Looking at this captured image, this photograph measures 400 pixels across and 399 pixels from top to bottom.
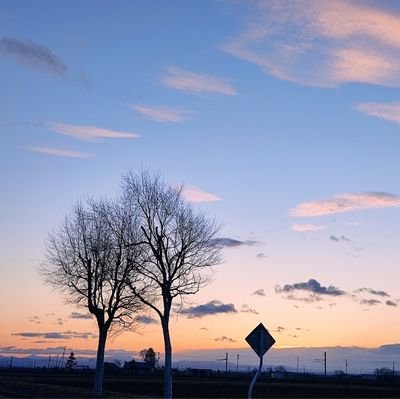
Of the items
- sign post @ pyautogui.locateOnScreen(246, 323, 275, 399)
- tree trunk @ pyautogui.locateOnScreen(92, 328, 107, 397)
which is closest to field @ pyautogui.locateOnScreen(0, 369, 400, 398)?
tree trunk @ pyautogui.locateOnScreen(92, 328, 107, 397)

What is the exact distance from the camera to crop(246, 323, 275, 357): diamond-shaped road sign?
19.6 metres

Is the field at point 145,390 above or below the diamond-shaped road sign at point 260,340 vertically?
below

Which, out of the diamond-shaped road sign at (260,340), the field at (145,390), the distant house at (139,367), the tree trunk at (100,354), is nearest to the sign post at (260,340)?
the diamond-shaped road sign at (260,340)

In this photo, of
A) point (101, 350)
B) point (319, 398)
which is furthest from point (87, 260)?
point (319, 398)

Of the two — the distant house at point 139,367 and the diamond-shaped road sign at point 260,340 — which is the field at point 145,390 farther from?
the distant house at point 139,367

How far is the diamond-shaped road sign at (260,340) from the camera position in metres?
19.6

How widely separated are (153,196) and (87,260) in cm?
693

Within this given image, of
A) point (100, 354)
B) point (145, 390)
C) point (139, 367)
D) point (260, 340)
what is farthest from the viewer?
point (139, 367)

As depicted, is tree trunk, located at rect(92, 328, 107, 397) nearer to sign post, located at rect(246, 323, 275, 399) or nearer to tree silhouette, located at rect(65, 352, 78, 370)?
sign post, located at rect(246, 323, 275, 399)

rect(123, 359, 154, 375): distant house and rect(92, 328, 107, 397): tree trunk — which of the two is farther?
rect(123, 359, 154, 375): distant house

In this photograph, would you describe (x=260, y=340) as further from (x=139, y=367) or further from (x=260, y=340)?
(x=139, y=367)

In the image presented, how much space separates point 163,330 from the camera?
38.5 m

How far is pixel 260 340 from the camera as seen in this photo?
19.6 metres

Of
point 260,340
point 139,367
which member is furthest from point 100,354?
point 139,367
